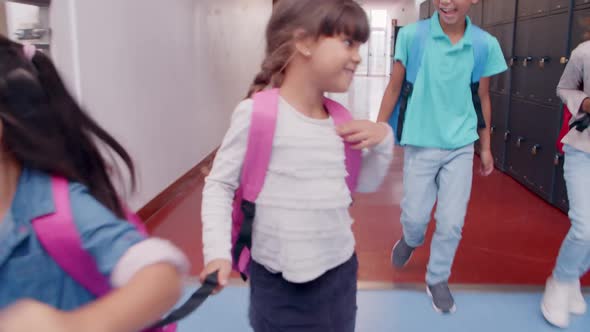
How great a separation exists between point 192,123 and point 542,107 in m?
2.75

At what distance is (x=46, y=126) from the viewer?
83cm

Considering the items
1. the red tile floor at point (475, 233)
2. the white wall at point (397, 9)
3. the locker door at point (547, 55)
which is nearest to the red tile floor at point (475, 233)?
the red tile floor at point (475, 233)

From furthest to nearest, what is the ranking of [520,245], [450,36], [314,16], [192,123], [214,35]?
[214,35], [192,123], [520,245], [450,36], [314,16]

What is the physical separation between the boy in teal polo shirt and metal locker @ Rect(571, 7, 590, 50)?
1.53 m

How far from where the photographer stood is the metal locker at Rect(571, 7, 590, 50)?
3.40 meters

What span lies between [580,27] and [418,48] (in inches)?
73.0

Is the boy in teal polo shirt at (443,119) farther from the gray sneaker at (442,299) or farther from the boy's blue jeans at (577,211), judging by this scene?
the boy's blue jeans at (577,211)

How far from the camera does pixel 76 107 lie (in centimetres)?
87

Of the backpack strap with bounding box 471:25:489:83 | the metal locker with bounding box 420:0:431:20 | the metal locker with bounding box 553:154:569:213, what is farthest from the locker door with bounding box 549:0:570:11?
the metal locker with bounding box 420:0:431:20

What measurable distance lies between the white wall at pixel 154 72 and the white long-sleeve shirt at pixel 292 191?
18.9 inches

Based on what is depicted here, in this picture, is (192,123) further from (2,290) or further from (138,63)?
(2,290)

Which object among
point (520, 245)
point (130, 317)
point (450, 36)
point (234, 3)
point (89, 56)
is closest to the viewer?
point (130, 317)

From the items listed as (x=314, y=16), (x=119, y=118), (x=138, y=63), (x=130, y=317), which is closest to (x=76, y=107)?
(x=130, y=317)

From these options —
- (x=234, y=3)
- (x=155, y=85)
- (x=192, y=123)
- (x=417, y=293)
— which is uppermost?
(x=234, y=3)
